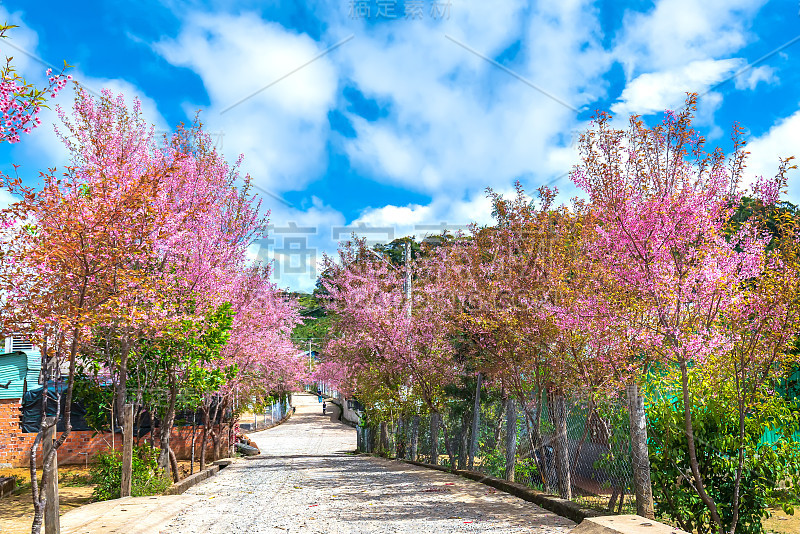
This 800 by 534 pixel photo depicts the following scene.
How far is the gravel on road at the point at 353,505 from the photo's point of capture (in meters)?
7.16

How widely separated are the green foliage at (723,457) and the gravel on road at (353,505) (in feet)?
4.32

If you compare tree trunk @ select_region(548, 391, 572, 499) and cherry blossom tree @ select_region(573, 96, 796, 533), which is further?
tree trunk @ select_region(548, 391, 572, 499)

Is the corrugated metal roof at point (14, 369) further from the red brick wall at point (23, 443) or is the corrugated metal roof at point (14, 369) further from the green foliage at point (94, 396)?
the green foliage at point (94, 396)

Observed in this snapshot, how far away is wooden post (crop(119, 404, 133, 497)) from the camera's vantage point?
345 inches

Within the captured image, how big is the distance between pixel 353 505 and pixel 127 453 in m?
3.55

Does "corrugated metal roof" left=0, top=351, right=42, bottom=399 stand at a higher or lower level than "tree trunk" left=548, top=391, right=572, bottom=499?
higher

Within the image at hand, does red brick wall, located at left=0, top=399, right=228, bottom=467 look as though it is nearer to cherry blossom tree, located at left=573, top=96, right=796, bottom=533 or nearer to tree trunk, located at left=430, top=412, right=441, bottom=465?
tree trunk, located at left=430, top=412, right=441, bottom=465

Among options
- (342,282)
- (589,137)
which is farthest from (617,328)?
(342,282)

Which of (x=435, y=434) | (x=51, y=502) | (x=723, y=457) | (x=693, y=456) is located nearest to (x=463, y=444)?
(x=435, y=434)

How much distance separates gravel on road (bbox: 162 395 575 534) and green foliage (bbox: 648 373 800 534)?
1.32 metres

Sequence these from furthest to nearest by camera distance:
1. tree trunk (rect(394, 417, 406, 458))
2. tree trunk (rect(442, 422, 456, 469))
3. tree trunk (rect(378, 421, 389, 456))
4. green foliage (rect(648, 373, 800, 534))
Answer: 1. tree trunk (rect(378, 421, 389, 456))
2. tree trunk (rect(394, 417, 406, 458))
3. tree trunk (rect(442, 422, 456, 469))
4. green foliage (rect(648, 373, 800, 534))

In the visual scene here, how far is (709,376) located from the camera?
6.59 meters


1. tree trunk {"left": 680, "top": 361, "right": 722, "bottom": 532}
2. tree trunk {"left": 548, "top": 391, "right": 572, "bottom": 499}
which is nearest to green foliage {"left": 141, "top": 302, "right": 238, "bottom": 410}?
tree trunk {"left": 548, "top": 391, "right": 572, "bottom": 499}

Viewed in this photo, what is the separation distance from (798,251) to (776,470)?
2.45m
